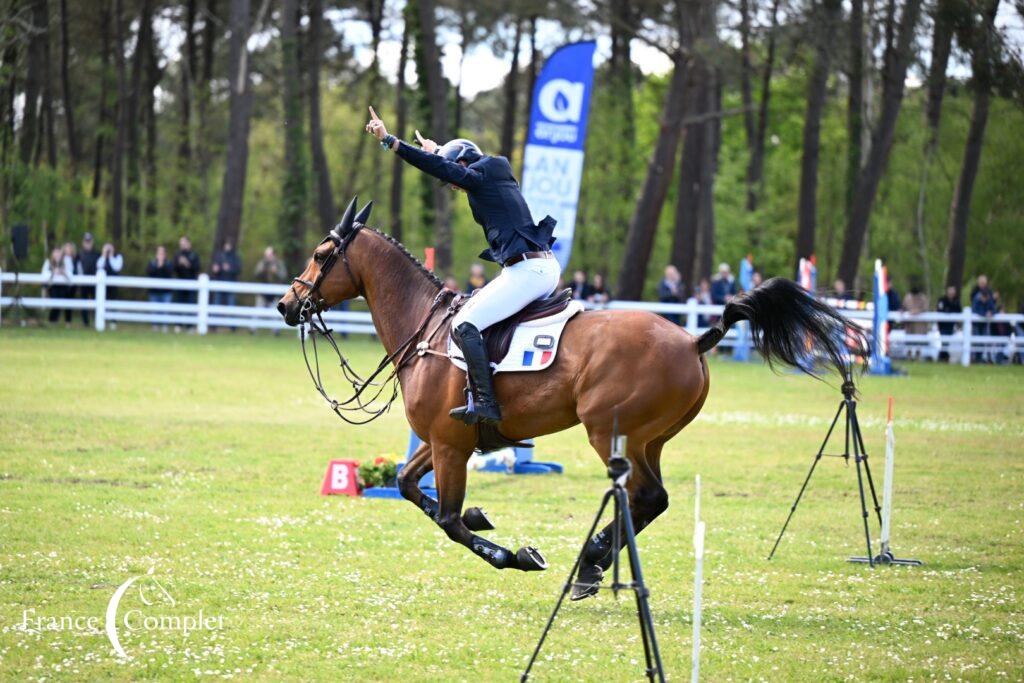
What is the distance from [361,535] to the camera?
1042 cm

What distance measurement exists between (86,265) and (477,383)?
1074 inches

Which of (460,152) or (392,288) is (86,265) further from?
(460,152)

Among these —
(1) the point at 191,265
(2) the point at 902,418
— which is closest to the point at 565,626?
(2) the point at 902,418

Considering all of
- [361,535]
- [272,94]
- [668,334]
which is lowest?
[361,535]

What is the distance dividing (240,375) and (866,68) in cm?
2293

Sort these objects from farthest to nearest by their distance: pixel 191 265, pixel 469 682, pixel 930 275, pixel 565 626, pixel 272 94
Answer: pixel 272 94, pixel 930 275, pixel 191 265, pixel 565 626, pixel 469 682

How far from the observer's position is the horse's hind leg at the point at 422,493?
28.0 ft

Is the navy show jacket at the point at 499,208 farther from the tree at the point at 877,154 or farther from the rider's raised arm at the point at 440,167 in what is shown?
the tree at the point at 877,154

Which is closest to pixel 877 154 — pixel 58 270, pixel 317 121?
pixel 317 121

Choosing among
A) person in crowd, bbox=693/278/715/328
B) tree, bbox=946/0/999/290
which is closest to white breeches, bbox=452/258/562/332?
person in crowd, bbox=693/278/715/328

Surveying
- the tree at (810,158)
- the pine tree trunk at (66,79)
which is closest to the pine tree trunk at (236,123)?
the pine tree trunk at (66,79)

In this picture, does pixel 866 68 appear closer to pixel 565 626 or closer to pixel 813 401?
pixel 813 401

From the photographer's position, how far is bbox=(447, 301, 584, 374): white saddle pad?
8.43 meters

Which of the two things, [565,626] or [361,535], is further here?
[361,535]
